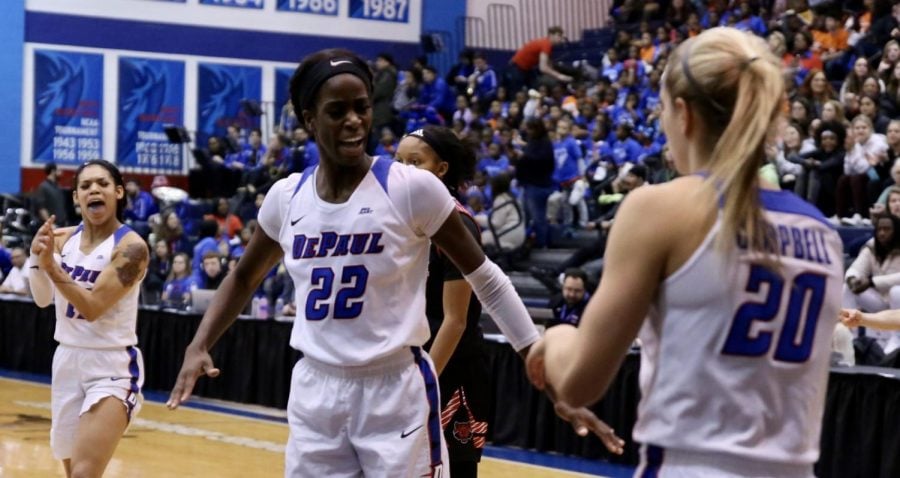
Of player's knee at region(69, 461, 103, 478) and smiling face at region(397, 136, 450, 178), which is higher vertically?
smiling face at region(397, 136, 450, 178)

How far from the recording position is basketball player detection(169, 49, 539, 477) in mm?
3850

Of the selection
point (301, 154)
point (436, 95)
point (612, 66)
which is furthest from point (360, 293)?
point (436, 95)

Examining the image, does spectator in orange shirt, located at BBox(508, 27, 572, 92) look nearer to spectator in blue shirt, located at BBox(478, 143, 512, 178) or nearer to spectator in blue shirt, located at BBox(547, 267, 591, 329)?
spectator in blue shirt, located at BBox(478, 143, 512, 178)

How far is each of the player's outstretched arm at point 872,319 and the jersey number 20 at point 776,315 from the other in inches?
74.5

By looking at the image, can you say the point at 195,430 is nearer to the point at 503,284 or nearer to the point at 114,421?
the point at 114,421

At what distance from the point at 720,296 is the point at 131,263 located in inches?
165

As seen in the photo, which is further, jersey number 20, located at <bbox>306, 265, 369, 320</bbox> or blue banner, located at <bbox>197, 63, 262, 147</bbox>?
blue banner, located at <bbox>197, 63, 262, 147</bbox>

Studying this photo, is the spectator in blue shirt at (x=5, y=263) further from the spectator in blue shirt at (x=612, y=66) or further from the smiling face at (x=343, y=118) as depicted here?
the smiling face at (x=343, y=118)

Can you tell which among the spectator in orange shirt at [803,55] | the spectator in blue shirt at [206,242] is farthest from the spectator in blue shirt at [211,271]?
the spectator in orange shirt at [803,55]

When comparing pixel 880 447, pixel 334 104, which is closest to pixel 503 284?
pixel 334 104

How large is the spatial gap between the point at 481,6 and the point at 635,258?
25.1 meters

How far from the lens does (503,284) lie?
13.1 ft

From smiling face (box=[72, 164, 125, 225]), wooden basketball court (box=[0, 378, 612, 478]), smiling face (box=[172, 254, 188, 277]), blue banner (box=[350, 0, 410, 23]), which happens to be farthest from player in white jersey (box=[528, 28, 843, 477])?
blue banner (box=[350, 0, 410, 23])

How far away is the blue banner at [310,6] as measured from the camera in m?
26.2
